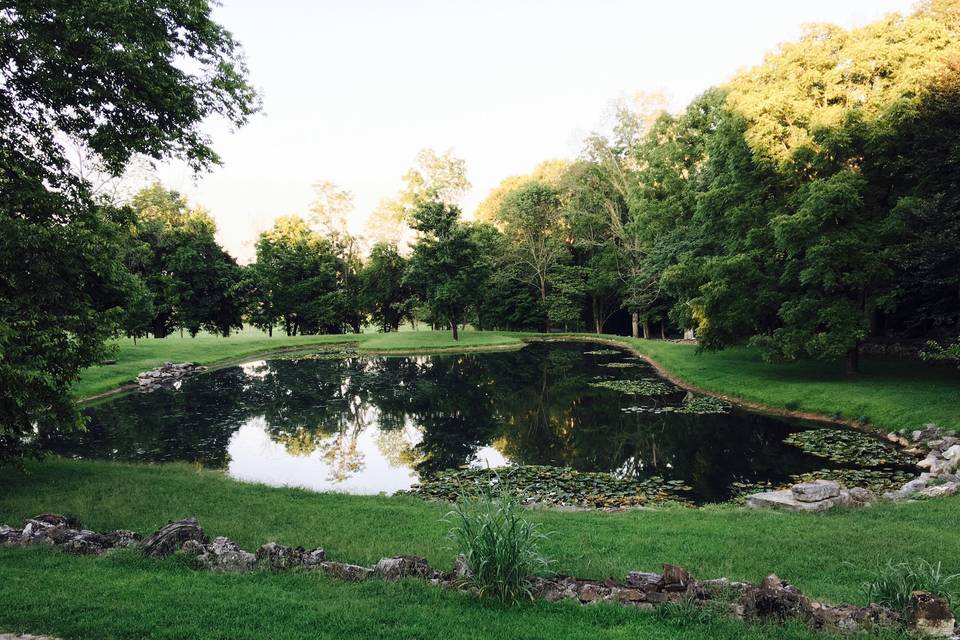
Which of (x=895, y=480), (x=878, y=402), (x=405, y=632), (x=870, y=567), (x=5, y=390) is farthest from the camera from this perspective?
(x=878, y=402)

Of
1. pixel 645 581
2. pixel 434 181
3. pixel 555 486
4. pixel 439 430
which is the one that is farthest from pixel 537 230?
pixel 645 581

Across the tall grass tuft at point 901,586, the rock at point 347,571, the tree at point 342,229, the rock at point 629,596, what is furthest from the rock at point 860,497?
the tree at point 342,229

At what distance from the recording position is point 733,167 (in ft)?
91.9

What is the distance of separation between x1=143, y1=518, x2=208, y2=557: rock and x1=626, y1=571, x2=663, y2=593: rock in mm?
6039

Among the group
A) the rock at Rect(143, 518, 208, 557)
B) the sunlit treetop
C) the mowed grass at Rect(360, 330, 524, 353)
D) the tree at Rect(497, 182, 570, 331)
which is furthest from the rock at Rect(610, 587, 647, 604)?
the tree at Rect(497, 182, 570, 331)

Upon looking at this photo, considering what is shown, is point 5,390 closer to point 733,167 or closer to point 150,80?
point 150,80

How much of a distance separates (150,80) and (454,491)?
457 inches

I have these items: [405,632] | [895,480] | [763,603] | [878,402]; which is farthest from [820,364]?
[405,632]

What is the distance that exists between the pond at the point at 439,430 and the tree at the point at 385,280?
3406 centimetres

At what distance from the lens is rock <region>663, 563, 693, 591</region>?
6.28 metres

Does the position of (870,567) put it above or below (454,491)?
above

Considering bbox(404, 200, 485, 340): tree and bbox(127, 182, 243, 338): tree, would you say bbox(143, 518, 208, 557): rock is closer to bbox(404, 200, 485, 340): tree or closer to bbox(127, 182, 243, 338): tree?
bbox(404, 200, 485, 340): tree

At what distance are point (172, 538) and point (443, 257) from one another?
154ft

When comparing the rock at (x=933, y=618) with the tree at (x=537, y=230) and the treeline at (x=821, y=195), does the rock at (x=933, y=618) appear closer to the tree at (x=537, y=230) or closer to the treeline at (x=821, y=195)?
the treeline at (x=821, y=195)
